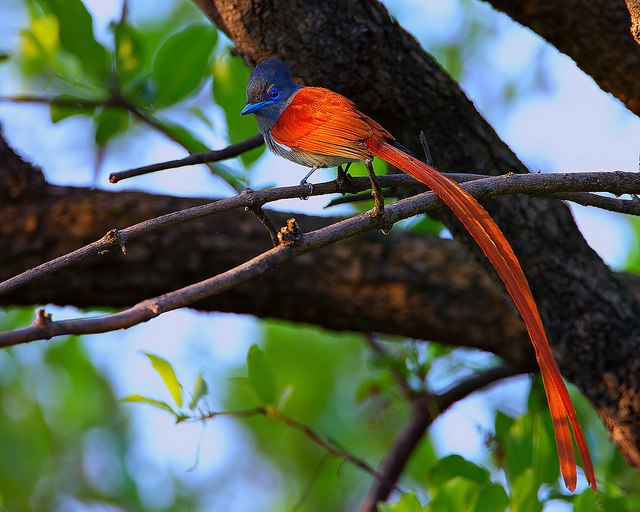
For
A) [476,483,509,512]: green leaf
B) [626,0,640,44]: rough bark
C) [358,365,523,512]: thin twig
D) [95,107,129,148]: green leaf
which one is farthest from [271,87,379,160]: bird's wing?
[358,365,523,512]: thin twig

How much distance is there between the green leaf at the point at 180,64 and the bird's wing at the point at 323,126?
812mm

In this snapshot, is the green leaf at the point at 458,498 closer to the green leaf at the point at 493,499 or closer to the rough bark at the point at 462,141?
the green leaf at the point at 493,499

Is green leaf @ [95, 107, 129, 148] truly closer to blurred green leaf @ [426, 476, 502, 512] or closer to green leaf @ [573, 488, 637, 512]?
blurred green leaf @ [426, 476, 502, 512]

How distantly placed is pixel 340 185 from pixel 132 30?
128 centimetres

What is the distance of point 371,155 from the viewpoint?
161 cm

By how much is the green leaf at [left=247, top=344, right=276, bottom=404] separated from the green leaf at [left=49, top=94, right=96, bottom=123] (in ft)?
3.15

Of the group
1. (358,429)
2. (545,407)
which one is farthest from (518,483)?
(358,429)

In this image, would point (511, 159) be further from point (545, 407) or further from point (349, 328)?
point (349, 328)

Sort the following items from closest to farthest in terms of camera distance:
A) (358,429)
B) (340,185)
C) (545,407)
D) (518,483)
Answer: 1. (340,185)
2. (518,483)
3. (545,407)
4. (358,429)

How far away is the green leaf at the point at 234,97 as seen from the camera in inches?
97.5

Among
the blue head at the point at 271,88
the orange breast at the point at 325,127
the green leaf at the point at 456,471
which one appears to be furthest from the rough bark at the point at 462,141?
the green leaf at the point at 456,471

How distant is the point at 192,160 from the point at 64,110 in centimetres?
94

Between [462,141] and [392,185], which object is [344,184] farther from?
[462,141]

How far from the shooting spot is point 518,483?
A: 1.81 metres
